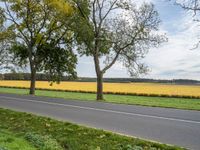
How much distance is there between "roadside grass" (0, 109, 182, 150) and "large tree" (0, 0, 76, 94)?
2469 centimetres

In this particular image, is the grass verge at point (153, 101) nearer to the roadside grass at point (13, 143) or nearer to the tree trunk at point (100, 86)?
the tree trunk at point (100, 86)

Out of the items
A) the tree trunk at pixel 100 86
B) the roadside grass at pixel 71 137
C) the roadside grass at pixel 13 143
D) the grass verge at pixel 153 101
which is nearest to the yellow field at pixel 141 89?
the grass verge at pixel 153 101

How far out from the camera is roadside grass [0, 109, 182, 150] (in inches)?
360

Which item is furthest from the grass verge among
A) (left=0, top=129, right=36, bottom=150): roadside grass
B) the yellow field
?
(left=0, top=129, right=36, bottom=150): roadside grass

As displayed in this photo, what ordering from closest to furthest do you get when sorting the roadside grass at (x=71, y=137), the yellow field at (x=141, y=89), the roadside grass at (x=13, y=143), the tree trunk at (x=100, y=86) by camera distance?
the roadside grass at (x=13, y=143)
the roadside grass at (x=71, y=137)
the tree trunk at (x=100, y=86)
the yellow field at (x=141, y=89)

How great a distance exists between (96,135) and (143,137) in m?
1.34

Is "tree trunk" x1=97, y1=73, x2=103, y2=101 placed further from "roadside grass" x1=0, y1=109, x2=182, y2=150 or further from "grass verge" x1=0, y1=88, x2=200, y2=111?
"roadside grass" x1=0, y1=109, x2=182, y2=150

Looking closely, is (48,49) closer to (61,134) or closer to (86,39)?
(86,39)

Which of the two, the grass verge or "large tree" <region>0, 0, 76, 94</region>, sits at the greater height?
"large tree" <region>0, 0, 76, 94</region>

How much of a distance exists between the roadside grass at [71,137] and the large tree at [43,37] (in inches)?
972

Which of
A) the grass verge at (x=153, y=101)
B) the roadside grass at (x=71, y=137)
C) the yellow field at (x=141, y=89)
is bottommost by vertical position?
the roadside grass at (x=71, y=137)

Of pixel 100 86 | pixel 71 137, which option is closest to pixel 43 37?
pixel 100 86

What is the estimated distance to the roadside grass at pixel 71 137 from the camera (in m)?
9.15

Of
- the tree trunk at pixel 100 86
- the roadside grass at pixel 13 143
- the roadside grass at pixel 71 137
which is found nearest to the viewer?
the roadside grass at pixel 13 143
